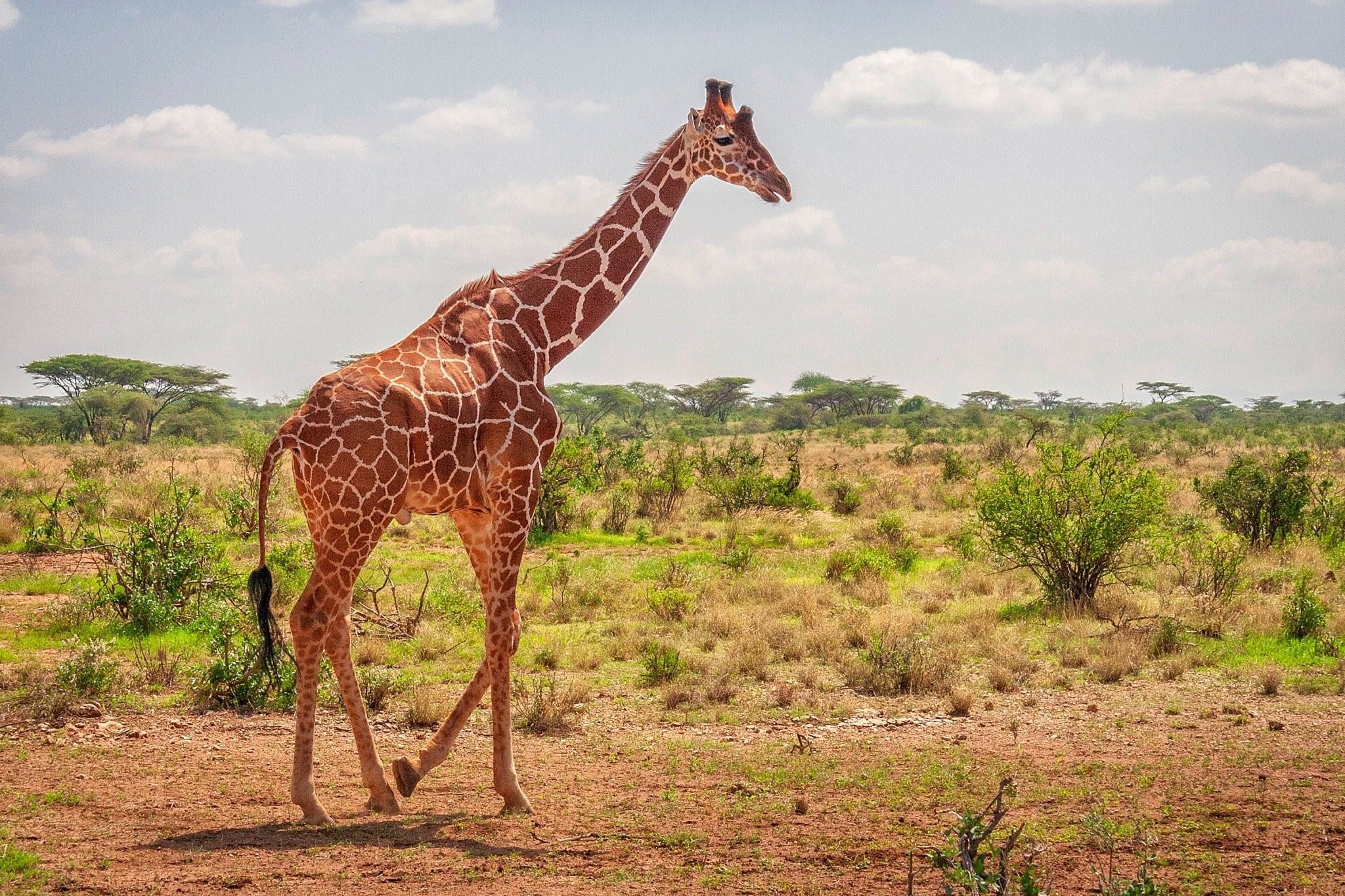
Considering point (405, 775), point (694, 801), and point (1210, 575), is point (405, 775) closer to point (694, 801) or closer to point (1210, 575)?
point (694, 801)

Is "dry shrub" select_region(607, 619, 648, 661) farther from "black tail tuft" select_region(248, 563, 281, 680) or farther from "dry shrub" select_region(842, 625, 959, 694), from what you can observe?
"black tail tuft" select_region(248, 563, 281, 680)

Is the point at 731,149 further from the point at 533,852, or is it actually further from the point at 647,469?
the point at 647,469

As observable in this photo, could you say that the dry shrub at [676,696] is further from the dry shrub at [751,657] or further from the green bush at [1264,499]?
the green bush at [1264,499]

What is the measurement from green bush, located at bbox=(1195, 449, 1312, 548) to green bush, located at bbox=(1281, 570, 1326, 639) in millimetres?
5339

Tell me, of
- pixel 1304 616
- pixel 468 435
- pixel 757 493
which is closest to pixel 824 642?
pixel 1304 616

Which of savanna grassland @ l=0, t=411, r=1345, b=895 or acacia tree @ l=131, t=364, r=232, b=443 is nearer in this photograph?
savanna grassland @ l=0, t=411, r=1345, b=895

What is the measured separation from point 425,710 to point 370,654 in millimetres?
2513

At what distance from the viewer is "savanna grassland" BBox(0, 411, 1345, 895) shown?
6285 millimetres

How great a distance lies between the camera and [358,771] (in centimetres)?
818

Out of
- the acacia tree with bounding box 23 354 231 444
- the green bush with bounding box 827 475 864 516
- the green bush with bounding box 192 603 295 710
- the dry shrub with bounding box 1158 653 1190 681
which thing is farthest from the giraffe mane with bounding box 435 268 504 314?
the acacia tree with bounding box 23 354 231 444

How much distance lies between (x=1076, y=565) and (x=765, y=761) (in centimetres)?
733

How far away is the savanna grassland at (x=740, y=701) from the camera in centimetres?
629

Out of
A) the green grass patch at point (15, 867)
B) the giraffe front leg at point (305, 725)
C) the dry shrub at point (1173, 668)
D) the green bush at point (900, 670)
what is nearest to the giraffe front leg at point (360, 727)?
the giraffe front leg at point (305, 725)

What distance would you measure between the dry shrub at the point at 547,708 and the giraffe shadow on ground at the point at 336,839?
8.17 ft
